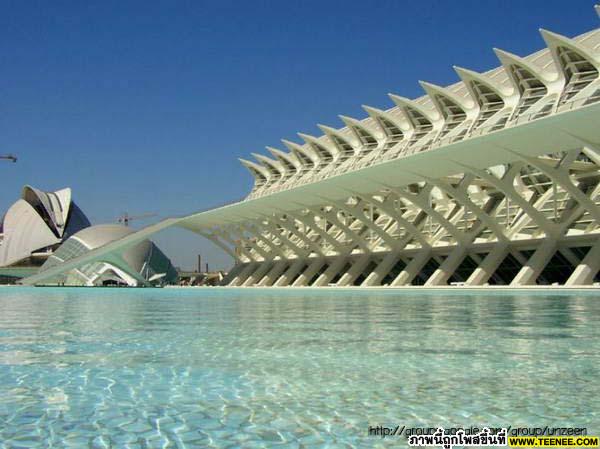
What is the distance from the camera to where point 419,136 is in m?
39.0

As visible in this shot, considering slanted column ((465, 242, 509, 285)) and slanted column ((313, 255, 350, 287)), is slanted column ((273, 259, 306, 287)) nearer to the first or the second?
slanted column ((313, 255, 350, 287))

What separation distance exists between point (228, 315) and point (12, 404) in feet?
28.3

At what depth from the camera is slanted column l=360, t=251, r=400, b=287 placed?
112ft

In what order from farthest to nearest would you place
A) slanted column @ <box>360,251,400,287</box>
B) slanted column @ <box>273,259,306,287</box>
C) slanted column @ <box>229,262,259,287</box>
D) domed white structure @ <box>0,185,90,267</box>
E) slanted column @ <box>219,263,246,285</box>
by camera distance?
domed white structure @ <box>0,185,90,267</box> → slanted column @ <box>219,263,246,285</box> → slanted column @ <box>229,262,259,287</box> → slanted column @ <box>273,259,306,287</box> → slanted column @ <box>360,251,400,287</box>

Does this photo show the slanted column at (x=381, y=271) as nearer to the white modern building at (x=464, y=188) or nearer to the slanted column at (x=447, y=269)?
the white modern building at (x=464, y=188)

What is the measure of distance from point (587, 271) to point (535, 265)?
2.35 metres

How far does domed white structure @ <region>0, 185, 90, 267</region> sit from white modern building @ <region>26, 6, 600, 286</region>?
83.9 feet

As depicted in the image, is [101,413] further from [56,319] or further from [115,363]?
[56,319]

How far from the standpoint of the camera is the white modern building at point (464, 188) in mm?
24938

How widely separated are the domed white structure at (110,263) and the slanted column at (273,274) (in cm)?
830

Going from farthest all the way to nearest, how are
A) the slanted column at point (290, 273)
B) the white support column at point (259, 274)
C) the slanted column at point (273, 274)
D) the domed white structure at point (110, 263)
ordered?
the white support column at point (259, 274), the domed white structure at point (110, 263), the slanted column at point (273, 274), the slanted column at point (290, 273)

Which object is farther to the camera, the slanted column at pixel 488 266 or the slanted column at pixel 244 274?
the slanted column at pixel 244 274

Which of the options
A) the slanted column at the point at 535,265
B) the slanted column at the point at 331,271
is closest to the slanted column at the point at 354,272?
the slanted column at the point at 331,271

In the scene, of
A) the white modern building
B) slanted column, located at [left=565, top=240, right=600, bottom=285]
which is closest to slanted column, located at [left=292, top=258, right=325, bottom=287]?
the white modern building
